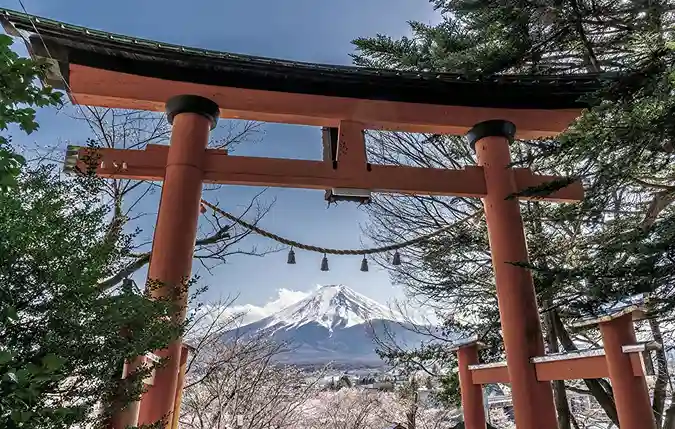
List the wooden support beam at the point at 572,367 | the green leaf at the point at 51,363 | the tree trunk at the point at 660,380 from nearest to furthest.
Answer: the green leaf at the point at 51,363
the wooden support beam at the point at 572,367
the tree trunk at the point at 660,380

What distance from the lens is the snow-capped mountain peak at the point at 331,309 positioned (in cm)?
729

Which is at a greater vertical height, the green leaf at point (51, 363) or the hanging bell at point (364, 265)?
the hanging bell at point (364, 265)

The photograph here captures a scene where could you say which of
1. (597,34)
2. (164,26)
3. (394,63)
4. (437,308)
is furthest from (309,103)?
(437,308)

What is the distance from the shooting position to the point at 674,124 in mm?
1675

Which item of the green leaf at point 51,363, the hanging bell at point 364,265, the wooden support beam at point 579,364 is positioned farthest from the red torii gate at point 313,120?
the green leaf at point 51,363

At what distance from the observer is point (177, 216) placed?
2510 mm

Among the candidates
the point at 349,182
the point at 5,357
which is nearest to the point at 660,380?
the point at 349,182

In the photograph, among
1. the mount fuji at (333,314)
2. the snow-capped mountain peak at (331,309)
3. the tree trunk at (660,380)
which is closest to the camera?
the tree trunk at (660,380)

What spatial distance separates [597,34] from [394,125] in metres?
2.01

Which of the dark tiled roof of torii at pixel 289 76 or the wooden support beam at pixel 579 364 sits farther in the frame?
the dark tiled roof of torii at pixel 289 76

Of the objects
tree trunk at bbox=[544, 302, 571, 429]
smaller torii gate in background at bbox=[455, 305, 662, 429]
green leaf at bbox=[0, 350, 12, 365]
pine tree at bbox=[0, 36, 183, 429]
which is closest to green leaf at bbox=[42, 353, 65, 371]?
pine tree at bbox=[0, 36, 183, 429]

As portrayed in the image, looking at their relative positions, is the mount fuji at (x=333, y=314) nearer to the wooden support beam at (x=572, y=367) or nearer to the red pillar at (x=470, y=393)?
the red pillar at (x=470, y=393)

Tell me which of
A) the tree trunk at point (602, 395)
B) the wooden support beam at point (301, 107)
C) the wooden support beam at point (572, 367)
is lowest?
the tree trunk at point (602, 395)

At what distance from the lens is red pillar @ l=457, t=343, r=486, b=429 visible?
3154 millimetres
